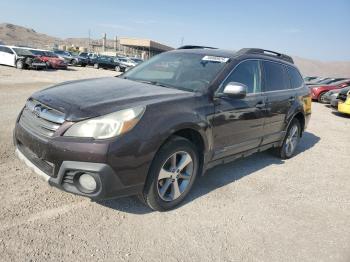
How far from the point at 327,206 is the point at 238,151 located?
136cm

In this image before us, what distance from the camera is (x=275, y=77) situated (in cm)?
535

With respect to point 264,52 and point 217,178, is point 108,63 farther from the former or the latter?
point 217,178

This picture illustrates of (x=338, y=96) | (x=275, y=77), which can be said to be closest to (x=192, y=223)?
(x=275, y=77)

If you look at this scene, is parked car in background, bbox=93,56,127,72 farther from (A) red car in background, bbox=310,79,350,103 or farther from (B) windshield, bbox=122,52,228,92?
(B) windshield, bbox=122,52,228,92

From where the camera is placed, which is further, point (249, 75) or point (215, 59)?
point (249, 75)

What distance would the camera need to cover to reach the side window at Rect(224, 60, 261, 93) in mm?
4289

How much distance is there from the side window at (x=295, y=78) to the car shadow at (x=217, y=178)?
1.37 m

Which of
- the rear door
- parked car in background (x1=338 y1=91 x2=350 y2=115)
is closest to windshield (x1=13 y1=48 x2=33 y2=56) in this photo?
parked car in background (x1=338 y1=91 x2=350 y2=115)

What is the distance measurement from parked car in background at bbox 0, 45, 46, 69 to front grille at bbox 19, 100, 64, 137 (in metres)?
20.0

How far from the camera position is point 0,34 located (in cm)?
12669

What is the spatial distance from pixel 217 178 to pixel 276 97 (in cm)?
164

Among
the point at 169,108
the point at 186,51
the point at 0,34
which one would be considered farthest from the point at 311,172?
the point at 0,34

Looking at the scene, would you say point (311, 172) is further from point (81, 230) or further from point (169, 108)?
point (81, 230)

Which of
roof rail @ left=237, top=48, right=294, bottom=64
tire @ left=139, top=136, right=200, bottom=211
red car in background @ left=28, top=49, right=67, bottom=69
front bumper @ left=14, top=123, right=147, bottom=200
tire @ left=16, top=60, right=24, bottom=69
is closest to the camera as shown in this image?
front bumper @ left=14, top=123, right=147, bottom=200
